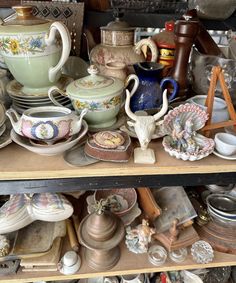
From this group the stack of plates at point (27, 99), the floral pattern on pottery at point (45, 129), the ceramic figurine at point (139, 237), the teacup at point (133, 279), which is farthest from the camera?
the teacup at point (133, 279)

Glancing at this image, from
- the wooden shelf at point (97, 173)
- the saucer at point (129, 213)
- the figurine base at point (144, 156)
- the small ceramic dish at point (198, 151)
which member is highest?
the small ceramic dish at point (198, 151)

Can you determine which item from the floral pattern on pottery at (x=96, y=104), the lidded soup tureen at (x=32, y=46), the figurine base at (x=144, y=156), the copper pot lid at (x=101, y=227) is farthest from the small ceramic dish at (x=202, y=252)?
the lidded soup tureen at (x=32, y=46)

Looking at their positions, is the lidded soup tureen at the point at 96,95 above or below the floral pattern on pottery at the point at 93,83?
below

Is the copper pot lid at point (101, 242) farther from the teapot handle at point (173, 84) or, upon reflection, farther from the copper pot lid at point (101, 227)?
the teapot handle at point (173, 84)

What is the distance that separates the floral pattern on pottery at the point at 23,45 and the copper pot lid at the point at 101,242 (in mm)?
403

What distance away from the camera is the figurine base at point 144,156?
509 mm

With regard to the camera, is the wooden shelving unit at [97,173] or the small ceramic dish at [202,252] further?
the small ceramic dish at [202,252]

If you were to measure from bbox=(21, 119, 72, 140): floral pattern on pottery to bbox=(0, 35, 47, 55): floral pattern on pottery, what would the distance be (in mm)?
139

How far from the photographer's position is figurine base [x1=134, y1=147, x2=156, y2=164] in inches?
20.1

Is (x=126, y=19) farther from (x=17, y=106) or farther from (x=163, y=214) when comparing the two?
(x=163, y=214)

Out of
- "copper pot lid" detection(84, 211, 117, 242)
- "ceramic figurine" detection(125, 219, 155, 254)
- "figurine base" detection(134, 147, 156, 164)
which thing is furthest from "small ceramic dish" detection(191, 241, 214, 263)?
"figurine base" detection(134, 147, 156, 164)

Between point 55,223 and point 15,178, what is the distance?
0.30 metres

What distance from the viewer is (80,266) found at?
27.1 inches

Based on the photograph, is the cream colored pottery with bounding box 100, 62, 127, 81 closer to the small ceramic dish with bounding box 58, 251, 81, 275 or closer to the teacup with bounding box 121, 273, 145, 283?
the small ceramic dish with bounding box 58, 251, 81, 275
